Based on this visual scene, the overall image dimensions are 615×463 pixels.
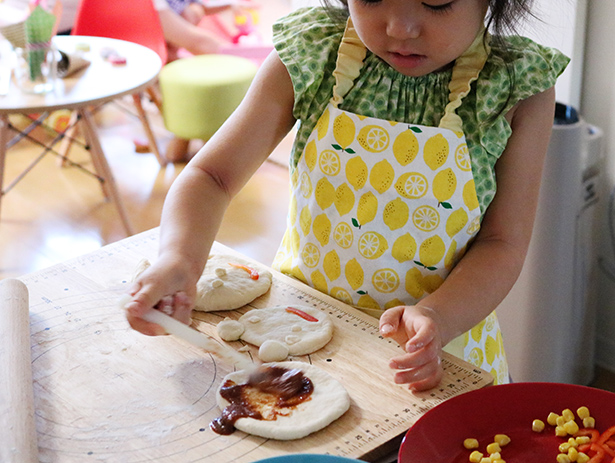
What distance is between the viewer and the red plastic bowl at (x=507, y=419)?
0.70m

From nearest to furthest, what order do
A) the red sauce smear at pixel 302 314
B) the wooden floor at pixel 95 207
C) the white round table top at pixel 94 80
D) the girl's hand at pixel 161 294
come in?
the girl's hand at pixel 161 294
the red sauce smear at pixel 302 314
the white round table top at pixel 94 80
the wooden floor at pixel 95 207

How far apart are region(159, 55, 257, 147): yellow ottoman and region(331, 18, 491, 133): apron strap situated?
218 centimetres

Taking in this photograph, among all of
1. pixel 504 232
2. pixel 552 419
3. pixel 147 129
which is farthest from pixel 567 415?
pixel 147 129

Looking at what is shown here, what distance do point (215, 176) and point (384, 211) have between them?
0.24 metres

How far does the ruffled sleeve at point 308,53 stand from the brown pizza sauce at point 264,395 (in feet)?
1.30

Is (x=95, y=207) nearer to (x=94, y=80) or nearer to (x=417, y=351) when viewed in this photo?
(x=94, y=80)

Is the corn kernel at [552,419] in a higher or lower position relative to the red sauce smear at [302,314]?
higher

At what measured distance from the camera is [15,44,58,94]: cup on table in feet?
7.90

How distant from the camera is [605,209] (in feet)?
6.08

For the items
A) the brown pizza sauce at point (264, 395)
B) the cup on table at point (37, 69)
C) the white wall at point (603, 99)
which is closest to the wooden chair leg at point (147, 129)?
the cup on table at point (37, 69)

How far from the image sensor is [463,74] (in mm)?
975

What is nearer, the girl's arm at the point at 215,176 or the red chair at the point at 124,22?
the girl's arm at the point at 215,176

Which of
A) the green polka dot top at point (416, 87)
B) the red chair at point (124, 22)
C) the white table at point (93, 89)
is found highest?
the green polka dot top at point (416, 87)

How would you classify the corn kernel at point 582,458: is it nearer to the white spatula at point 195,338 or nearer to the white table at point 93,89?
the white spatula at point 195,338
